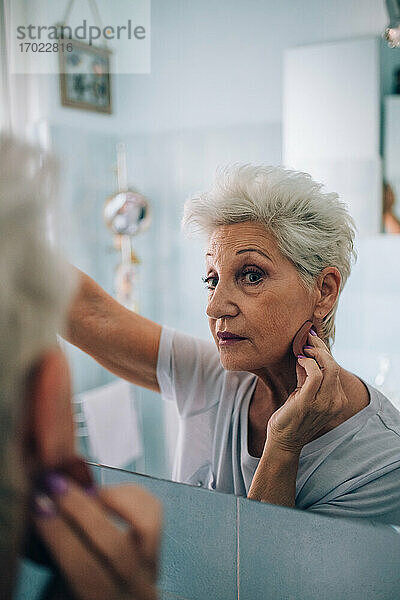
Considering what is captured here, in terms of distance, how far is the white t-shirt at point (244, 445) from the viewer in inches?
26.3

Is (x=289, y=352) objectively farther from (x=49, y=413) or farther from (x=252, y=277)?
(x=49, y=413)

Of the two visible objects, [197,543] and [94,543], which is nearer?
[94,543]

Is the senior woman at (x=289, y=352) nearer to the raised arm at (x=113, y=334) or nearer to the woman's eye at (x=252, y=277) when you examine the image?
the woman's eye at (x=252, y=277)

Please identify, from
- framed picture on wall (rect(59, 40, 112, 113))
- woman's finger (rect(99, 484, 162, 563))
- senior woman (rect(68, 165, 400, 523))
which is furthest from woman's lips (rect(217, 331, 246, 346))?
framed picture on wall (rect(59, 40, 112, 113))

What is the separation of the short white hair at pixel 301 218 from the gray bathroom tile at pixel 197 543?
280 mm

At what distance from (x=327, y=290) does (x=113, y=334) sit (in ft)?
1.09

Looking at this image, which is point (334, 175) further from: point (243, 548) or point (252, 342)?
point (243, 548)

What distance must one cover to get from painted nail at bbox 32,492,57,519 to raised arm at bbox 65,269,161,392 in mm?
354

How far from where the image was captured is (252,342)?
69 cm

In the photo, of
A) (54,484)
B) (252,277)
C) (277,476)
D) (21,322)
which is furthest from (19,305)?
(277,476)

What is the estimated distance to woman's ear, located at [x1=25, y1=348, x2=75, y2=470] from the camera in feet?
1.48

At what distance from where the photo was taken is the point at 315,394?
680mm

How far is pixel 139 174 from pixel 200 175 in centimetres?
11

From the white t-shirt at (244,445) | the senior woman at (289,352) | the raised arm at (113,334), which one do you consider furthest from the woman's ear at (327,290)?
the raised arm at (113,334)
